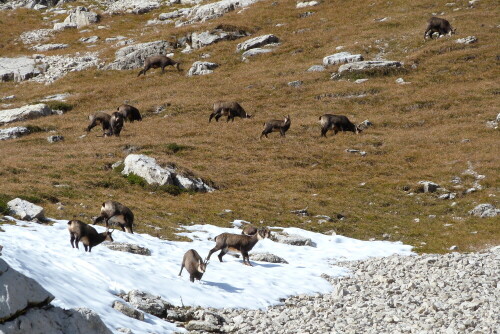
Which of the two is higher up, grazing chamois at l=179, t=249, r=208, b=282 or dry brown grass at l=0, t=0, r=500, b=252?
grazing chamois at l=179, t=249, r=208, b=282

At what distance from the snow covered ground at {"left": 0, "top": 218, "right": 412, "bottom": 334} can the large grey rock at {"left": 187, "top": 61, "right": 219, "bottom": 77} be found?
46015 millimetres

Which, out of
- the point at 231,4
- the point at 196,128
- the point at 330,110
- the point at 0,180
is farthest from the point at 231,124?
the point at 231,4

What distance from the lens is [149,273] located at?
677 inches

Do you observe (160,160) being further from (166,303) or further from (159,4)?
(159,4)

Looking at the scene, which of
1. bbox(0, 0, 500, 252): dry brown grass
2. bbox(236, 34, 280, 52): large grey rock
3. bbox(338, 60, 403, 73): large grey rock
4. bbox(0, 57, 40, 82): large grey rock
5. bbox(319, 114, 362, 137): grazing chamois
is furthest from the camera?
bbox(0, 57, 40, 82): large grey rock

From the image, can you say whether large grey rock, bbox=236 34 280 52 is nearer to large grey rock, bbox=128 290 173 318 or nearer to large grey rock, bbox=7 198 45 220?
large grey rock, bbox=7 198 45 220

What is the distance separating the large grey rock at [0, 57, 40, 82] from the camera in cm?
7506

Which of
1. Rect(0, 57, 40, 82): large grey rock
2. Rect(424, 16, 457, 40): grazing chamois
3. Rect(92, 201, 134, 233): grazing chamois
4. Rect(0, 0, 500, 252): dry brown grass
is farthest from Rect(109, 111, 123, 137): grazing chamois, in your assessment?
Rect(424, 16, 457, 40): grazing chamois

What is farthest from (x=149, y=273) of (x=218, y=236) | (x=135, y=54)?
(x=135, y=54)

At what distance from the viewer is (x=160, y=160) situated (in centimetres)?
3597

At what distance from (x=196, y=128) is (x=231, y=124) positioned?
3120 millimetres

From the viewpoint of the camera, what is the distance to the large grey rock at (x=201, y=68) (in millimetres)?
68312

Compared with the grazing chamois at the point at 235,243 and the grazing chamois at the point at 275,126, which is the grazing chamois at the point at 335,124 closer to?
the grazing chamois at the point at 275,126

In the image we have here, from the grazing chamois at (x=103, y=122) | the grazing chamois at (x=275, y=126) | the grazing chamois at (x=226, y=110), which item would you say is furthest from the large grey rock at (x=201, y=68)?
the grazing chamois at (x=275, y=126)
